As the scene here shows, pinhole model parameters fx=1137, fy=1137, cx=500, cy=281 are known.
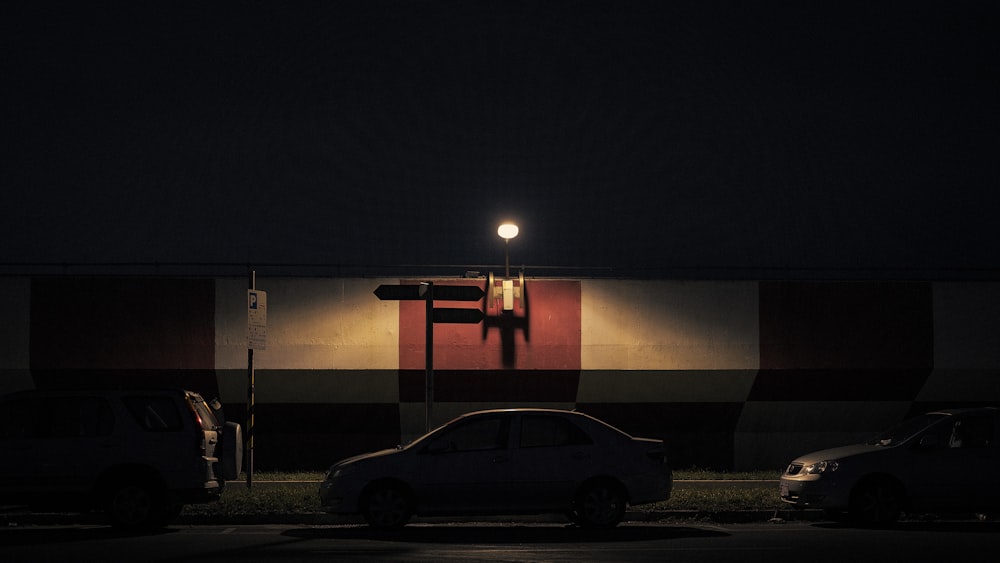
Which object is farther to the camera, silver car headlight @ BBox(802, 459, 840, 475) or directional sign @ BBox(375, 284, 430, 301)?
directional sign @ BBox(375, 284, 430, 301)

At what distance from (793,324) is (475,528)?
35.1 ft

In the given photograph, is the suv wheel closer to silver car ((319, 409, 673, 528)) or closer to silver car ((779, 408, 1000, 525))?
silver car ((319, 409, 673, 528))

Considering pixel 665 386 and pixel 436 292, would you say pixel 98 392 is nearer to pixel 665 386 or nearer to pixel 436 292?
pixel 436 292

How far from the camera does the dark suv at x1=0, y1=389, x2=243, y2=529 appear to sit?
14.2 metres

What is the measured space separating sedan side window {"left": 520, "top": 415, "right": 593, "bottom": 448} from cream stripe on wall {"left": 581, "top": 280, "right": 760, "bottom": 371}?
825cm

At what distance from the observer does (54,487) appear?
46.7 ft

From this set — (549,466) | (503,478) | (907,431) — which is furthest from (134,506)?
(907,431)

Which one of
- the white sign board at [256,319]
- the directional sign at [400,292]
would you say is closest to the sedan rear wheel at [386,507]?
the white sign board at [256,319]

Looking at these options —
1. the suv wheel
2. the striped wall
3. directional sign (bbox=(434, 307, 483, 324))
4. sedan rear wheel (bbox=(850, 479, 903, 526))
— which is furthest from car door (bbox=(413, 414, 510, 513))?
the striped wall

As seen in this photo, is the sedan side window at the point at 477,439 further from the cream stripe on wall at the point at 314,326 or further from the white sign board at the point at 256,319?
the cream stripe on wall at the point at 314,326

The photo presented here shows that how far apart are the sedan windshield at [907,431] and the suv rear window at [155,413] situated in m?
9.26

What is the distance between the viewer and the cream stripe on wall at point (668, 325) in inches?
899

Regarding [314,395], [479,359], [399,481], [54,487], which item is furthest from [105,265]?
[399,481]

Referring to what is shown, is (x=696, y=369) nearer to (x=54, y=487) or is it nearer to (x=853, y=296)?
(x=853, y=296)
